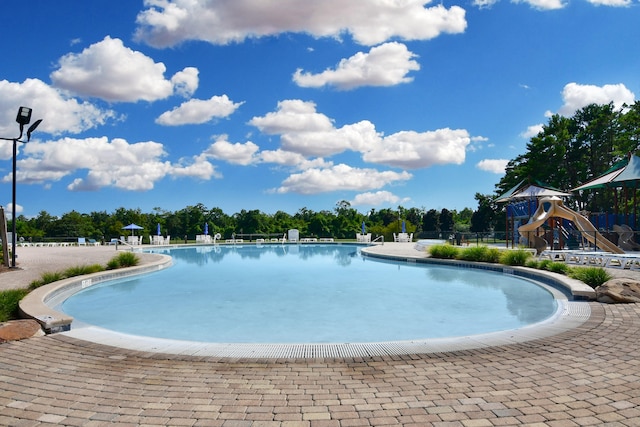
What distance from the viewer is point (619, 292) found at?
720 cm

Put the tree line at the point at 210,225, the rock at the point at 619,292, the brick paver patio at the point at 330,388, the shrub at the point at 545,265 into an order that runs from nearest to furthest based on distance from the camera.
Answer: the brick paver patio at the point at 330,388 < the rock at the point at 619,292 < the shrub at the point at 545,265 < the tree line at the point at 210,225

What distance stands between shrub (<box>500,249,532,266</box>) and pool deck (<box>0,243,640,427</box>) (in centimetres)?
833

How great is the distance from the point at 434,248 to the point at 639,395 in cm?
1401

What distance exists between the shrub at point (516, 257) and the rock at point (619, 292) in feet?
17.7

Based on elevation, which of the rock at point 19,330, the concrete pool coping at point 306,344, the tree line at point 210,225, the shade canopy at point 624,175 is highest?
the shade canopy at point 624,175

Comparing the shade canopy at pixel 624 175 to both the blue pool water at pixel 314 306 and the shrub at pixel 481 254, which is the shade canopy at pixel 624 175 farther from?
the blue pool water at pixel 314 306

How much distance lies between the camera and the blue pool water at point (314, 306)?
23.4ft

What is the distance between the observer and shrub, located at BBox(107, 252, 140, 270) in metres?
13.4

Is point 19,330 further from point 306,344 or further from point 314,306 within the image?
point 314,306

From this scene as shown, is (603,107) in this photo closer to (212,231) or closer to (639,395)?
(212,231)

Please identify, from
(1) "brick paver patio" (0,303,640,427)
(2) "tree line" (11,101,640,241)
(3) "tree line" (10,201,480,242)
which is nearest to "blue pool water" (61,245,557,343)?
(1) "brick paver patio" (0,303,640,427)

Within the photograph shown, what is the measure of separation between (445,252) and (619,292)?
9.39 metres

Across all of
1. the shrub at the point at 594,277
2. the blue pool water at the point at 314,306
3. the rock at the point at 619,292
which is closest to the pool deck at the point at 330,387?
the blue pool water at the point at 314,306

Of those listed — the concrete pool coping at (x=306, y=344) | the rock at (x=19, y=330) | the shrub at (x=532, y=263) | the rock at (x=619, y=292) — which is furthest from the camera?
the shrub at (x=532, y=263)
